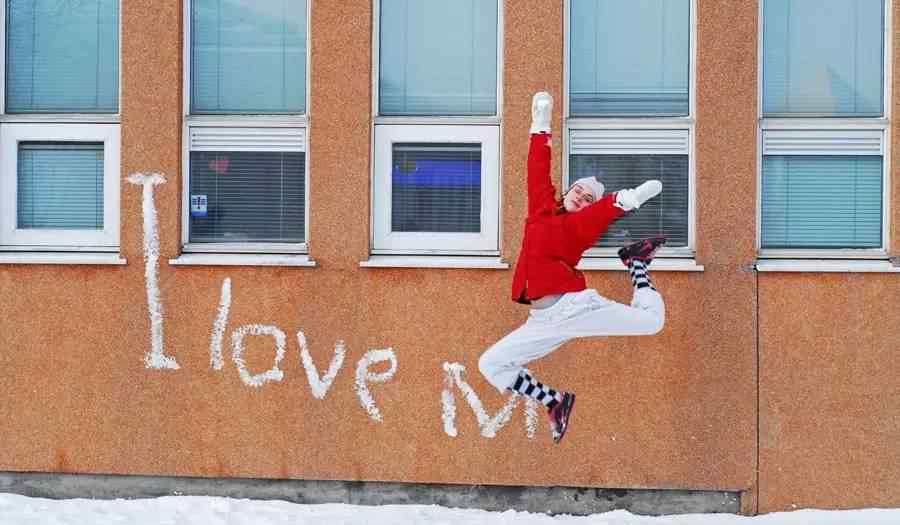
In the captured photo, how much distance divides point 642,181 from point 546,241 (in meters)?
0.96

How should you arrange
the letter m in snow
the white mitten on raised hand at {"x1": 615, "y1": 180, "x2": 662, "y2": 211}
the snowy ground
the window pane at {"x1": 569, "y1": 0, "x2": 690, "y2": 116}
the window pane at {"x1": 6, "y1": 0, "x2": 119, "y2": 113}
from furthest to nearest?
the window pane at {"x1": 6, "y1": 0, "x2": 119, "y2": 113} < the window pane at {"x1": 569, "y1": 0, "x2": 690, "y2": 116} < the letter m in snow < the snowy ground < the white mitten on raised hand at {"x1": 615, "y1": 180, "x2": 662, "y2": 211}

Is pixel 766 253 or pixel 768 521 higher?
pixel 766 253

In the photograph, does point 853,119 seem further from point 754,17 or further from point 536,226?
point 536,226

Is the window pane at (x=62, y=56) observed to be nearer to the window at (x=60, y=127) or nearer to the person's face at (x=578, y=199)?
the window at (x=60, y=127)

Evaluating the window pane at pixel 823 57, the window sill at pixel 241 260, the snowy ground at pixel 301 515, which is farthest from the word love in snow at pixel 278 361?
the window pane at pixel 823 57

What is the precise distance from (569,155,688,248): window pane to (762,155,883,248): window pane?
511 mm

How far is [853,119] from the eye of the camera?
7.55 m

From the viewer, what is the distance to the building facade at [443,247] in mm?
7438

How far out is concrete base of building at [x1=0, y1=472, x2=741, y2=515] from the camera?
7.54 m

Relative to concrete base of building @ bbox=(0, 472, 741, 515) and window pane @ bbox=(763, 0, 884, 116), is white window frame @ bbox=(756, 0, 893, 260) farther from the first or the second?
concrete base of building @ bbox=(0, 472, 741, 515)

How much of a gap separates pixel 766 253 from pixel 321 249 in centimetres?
272

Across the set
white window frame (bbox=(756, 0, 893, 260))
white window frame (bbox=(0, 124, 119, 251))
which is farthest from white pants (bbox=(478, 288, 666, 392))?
white window frame (bbox=(0, 124, 119, 251))

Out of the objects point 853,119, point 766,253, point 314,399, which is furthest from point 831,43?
point 314,399

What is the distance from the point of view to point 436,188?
25.4 feet
